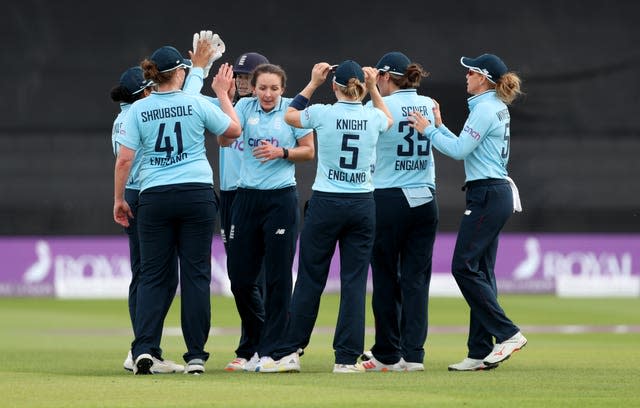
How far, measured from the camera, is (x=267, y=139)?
25.4 feet

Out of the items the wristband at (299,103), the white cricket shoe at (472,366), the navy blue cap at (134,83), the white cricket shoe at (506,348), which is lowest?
the white cricket shoe at (472,366)

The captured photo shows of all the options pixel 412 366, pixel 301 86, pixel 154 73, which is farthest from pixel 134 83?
pixel 301 86

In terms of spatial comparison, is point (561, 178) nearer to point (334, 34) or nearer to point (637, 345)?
point (334, 34)

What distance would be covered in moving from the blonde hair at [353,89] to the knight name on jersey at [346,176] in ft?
1.40

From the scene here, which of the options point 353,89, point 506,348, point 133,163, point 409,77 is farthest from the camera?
point 409,77

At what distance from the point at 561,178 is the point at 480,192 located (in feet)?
32.8

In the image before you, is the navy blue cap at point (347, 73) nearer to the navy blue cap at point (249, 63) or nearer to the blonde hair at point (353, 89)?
the blonde hair at point (353, 89)

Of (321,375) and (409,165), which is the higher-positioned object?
(409,165)

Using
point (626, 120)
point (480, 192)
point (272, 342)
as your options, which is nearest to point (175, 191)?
point (272, 342)

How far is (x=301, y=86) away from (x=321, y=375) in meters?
10.2

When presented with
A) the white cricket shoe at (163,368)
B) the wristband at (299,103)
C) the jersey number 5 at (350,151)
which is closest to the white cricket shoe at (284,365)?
the white cricket shoe at (163,368)

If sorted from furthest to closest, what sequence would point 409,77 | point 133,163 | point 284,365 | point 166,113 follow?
point 409,77 → point 133,163 → point 284,365 → point 166,113

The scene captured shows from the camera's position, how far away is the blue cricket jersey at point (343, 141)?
7.43 m

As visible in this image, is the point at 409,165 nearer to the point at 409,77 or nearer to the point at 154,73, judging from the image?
the point at 409,77
